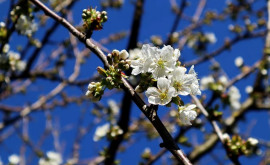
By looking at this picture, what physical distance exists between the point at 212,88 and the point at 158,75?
6.52 ft

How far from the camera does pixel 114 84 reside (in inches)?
51.8

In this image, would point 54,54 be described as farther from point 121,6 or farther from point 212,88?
point 212,88

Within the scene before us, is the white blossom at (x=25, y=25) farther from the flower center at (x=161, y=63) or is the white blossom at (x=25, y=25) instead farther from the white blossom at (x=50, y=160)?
the white blossom at (x=50, y=160)

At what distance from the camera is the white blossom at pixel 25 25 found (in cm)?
249

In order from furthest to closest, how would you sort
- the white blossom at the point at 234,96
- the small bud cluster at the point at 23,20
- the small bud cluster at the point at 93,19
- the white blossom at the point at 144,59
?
the white blossom at the point at 234,96 → the small bud cluster at the point at 23,20 → the small bud cluster at the point at 93,19 → the white blossom at the point at 144,59

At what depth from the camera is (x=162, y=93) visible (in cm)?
126

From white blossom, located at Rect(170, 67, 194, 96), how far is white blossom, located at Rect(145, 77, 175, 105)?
0.07m

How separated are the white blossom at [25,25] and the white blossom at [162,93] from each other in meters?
1.64

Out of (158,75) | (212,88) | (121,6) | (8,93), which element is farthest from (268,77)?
(8,93)

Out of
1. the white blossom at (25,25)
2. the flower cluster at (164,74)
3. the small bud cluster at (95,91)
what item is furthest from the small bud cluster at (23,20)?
the flower cluster at (164,74)

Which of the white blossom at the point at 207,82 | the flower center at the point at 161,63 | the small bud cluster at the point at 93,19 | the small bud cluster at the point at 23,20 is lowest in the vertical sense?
the flower center at the point at 161,63

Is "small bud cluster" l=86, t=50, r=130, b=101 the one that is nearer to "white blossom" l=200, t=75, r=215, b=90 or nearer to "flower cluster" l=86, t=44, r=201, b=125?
"flower cluster" l=86, t=44, r=201, b=125

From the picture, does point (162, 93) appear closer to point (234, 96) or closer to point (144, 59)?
point (144, 59)

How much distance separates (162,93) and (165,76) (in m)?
0.10
